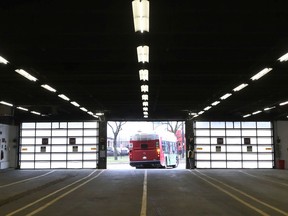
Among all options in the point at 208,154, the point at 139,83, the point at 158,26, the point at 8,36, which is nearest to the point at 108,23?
the point at 158,26

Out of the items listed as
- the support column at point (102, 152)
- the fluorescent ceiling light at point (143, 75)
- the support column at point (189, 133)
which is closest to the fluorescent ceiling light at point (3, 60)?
the fluorescent ceiling light at point (143, 75)

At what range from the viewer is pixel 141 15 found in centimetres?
985

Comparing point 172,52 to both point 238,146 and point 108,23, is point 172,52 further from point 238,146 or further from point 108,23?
point 238,146

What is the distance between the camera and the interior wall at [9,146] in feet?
117

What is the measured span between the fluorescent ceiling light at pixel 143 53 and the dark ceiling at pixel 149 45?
19 cm

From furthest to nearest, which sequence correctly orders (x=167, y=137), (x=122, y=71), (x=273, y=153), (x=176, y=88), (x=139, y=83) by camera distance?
(x=167, y=137), (x=273, y=153), (x=176, y=88), (x=139, y=83), (x=122, y=71)

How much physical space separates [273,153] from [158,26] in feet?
96.4

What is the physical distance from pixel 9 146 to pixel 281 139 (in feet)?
77.1

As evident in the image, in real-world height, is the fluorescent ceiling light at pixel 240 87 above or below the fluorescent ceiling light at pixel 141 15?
below

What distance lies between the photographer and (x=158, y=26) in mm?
10992

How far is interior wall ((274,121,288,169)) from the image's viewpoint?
37.4 m

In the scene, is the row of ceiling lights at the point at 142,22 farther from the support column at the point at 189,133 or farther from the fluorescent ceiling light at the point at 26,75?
the support column at the point at 189,133

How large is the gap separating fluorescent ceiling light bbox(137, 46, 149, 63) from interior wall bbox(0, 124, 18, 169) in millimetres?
23685

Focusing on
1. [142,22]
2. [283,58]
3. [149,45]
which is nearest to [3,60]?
[149,45]
